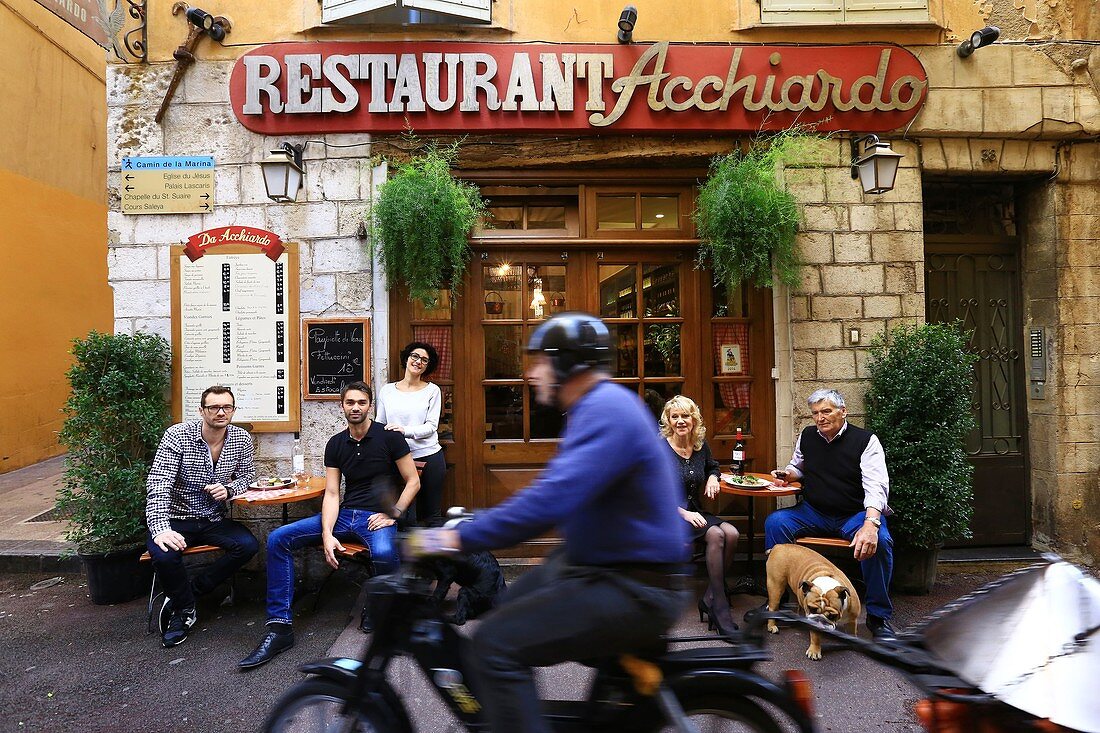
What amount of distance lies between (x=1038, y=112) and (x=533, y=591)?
6.04 meters

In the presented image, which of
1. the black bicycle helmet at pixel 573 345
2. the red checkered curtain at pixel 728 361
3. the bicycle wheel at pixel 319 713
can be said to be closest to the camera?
the black bicycle helmet at pixel 573 345

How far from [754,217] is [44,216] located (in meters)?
9.71

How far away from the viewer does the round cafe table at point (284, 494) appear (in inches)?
173

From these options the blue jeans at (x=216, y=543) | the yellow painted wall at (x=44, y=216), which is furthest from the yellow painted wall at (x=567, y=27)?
the yellow painted wall at (x=44, y=216)

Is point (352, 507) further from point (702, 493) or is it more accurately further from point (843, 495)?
point (843, 495)

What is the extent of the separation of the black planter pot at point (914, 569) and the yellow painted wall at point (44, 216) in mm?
10401

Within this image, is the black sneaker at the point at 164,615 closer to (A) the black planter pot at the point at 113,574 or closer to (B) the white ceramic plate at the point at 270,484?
(A) the black planter pot at the point at 113,574

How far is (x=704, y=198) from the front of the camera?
5.28m

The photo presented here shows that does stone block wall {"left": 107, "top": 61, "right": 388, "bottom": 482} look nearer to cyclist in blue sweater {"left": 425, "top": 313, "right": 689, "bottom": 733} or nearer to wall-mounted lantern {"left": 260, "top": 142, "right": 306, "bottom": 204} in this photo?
wall-mounted lantern {"left": 260, "top": 142, "right": 306, "bottom": 204}

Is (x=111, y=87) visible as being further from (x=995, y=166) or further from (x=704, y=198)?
(x=995, y=166)

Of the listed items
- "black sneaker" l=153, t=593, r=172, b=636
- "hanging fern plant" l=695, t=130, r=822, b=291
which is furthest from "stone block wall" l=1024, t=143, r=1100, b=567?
"black sneaker" l=153, t=593, r=172, b=636

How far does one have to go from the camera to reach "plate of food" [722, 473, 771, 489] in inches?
183

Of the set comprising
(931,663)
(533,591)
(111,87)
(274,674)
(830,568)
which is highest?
(111,87)

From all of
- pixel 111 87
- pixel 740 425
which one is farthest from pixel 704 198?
pixel 111 87
